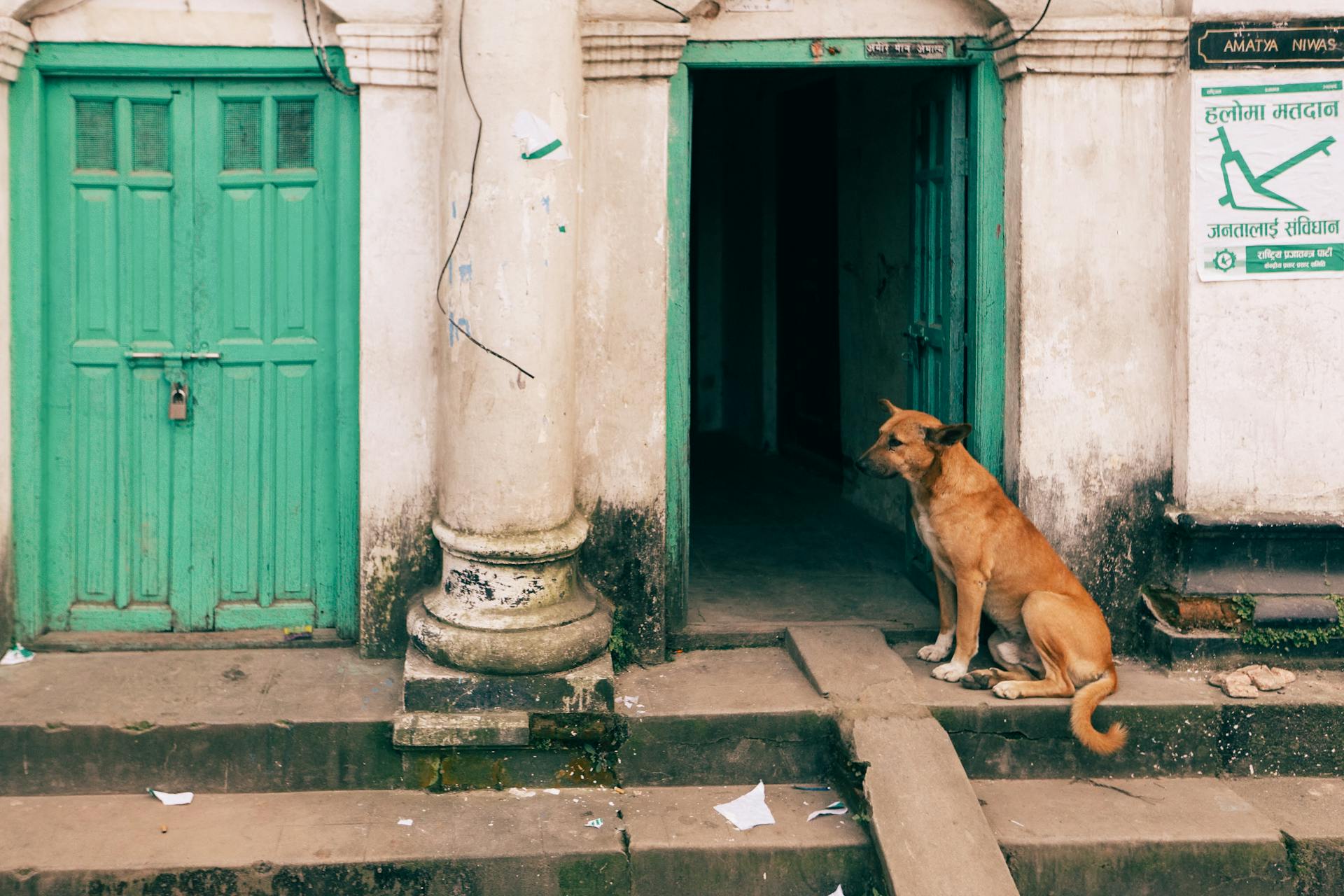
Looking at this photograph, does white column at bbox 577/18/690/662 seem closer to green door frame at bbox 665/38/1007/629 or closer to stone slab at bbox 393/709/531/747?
green door frame at bbox 665/38/1007/629

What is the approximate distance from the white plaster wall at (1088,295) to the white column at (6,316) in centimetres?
424

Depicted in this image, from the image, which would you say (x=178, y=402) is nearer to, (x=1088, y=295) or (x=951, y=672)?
(x=951, y=672)

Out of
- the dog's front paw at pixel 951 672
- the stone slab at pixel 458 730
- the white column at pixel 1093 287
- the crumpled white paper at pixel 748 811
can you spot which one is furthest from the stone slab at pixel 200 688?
the white column at pixel 1093 287

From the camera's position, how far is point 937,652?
605 cm

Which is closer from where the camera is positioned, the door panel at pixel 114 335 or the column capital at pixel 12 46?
the column capital at pixel 12 46

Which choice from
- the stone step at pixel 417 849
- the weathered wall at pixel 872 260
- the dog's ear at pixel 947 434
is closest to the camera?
the stone step at pixel 417 849

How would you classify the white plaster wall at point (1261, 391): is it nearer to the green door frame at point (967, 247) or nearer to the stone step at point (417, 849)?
the green door frame at point (967, 247)

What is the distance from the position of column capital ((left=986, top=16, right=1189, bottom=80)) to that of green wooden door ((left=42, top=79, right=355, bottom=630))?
2.98 meters

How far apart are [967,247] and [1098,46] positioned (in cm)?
102

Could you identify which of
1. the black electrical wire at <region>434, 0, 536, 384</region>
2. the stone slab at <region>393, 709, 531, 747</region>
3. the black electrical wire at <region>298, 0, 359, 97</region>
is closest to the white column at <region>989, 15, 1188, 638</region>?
the black electrical wire at <region>434, 0, 536, 384</region>

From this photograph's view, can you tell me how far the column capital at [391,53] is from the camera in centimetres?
575

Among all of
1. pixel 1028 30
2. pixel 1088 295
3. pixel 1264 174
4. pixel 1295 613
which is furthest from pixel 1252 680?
pixel 1028 30

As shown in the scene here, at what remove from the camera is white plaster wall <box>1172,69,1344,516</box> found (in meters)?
5.95

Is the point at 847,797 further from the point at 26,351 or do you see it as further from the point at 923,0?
the point at 26,351
